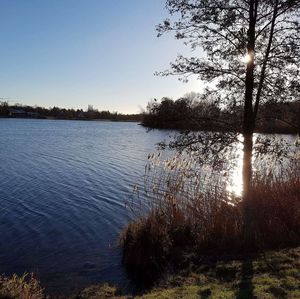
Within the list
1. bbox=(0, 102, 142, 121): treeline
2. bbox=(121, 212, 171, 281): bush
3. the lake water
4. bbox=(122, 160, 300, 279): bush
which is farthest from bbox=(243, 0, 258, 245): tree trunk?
bbox=(0, 102, 142, 121): treeline

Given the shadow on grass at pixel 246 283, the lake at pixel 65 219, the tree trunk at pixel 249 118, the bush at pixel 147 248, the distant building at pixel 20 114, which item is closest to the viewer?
the shadow on grass at pixel 246 283

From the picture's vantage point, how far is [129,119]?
170000 millimetres

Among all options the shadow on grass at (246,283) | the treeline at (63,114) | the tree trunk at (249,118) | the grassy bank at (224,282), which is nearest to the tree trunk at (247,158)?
the tree trunk at (249,118)

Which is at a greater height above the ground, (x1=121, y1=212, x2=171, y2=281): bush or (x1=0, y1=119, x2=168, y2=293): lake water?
(x1=121, y1=212, x2=171, y2=281): bush

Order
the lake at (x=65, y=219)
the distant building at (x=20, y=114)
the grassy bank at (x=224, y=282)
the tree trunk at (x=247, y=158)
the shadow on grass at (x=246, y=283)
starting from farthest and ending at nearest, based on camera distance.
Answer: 1. the distant building at (x=20, y=114)
2. the lake at (x=65, y=219)
3. the tree trunk at (x=247, y=158)
4. the grassy bank at (x=224, y=282)
5. the shadow on grass at (x=246, y=283)

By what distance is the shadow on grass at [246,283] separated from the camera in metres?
6.38

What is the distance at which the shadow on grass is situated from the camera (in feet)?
20.9

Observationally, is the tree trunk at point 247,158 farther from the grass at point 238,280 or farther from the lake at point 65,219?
the lake at point 65,219

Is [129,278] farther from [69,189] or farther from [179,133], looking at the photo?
[69,189]

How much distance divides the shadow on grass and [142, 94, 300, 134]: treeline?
132 inches

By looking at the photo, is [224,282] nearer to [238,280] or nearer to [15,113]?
[238,280]

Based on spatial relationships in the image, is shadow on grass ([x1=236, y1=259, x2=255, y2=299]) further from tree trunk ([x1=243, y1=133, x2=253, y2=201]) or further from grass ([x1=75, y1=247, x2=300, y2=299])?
tree trunk ([x1=243, y1=133, x2=253, y2=201])

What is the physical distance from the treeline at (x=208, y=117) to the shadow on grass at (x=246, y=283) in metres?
3.35

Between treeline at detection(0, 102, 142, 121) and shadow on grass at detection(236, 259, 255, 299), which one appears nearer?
shadow on grass at detection(236, 259, 255, 299)
